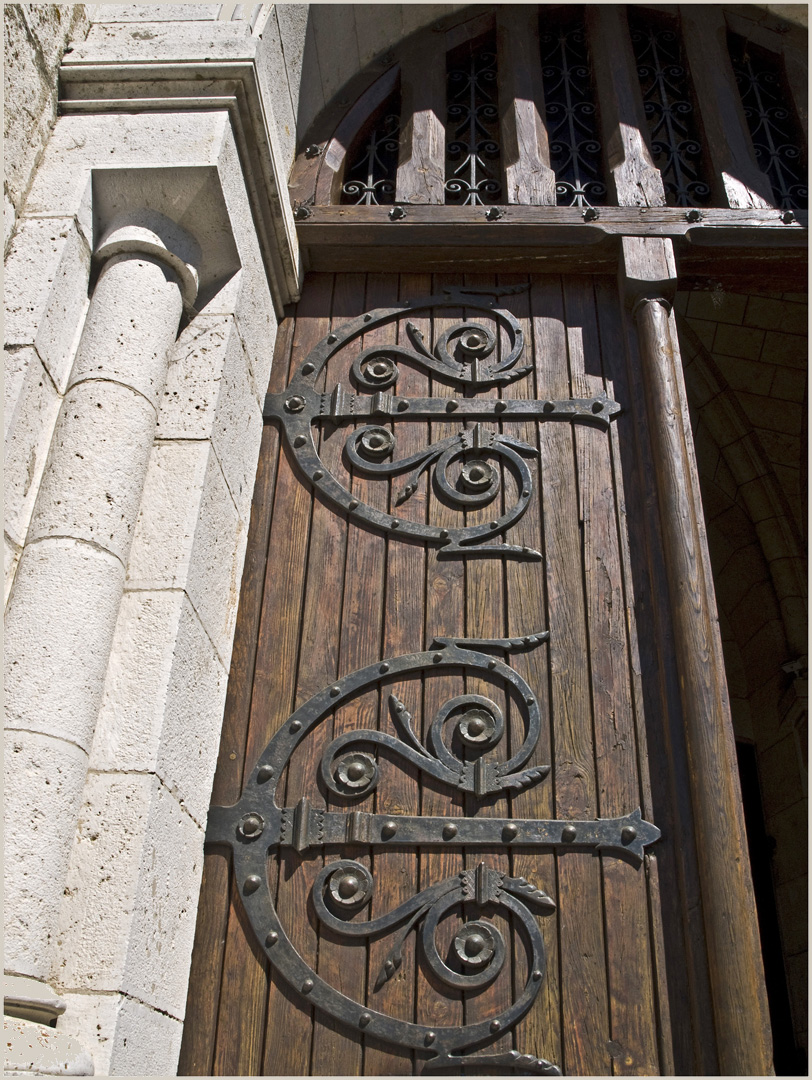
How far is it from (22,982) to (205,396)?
1.26 m

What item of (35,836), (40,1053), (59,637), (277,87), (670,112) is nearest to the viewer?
(40,1053)

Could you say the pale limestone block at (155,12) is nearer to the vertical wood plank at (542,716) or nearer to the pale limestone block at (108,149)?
the pale limestone block at (108,149)

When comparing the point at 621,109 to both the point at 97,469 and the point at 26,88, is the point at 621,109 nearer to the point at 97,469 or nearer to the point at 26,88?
the point at 26,88

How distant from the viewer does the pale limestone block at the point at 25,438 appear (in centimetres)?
181

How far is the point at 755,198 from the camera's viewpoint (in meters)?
2.92

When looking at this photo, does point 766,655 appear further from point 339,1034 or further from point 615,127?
point 339,1034

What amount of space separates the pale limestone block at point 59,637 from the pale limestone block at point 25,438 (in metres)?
0.09

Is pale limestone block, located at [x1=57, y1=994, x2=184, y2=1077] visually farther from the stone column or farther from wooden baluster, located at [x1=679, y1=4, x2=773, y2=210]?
wooden baluster, located at [x1=679, y1=4, x2=773, y2=210]

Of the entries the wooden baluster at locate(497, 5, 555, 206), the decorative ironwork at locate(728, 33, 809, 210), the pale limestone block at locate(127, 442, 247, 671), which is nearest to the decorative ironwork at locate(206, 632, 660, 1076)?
the pale limestone block at locate(127, 442, 247, 671)

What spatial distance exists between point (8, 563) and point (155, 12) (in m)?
1.62

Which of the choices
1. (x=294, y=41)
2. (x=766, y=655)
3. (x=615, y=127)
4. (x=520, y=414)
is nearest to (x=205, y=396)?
(x=520, y=414)

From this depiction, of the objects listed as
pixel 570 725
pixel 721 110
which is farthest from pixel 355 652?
pixel 721 110

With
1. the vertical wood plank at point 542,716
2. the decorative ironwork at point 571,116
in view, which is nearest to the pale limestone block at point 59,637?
the vertical wood plank at point 542,716

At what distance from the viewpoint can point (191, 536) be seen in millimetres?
1993
